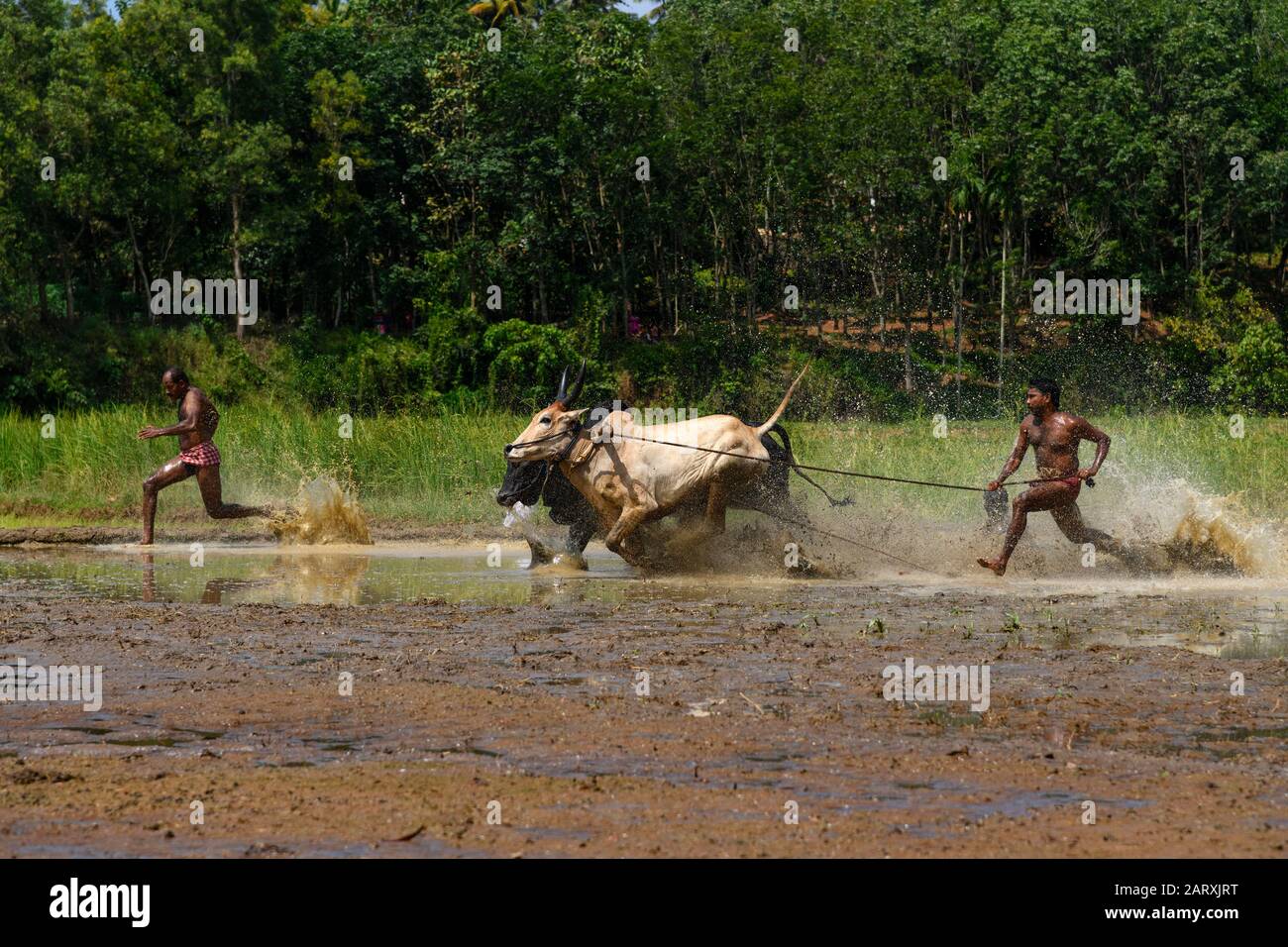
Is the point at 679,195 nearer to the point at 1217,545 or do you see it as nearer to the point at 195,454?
the point at 195,454

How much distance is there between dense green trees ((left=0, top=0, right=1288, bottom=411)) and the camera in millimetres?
35906

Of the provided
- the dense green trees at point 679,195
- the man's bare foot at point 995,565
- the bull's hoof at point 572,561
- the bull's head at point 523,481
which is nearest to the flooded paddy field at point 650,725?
the man's bare foot at point 995,565

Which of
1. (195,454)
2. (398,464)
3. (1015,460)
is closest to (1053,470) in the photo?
(1015,460)

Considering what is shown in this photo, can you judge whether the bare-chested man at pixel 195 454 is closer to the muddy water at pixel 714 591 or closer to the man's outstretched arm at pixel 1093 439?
the muddy water at pixel 714 591

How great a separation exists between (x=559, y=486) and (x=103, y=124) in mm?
22576

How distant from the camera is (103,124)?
1313 inches

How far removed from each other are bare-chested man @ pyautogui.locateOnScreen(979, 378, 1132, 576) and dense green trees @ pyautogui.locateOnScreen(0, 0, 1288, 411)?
828 inches

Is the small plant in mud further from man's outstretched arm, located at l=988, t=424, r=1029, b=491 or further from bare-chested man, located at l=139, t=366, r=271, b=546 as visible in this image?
bare-chested man, located at l=139, t=366, r=271, b=546

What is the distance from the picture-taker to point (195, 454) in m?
16.5

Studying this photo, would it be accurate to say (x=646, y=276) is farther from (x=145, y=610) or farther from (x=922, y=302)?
(x=145, y=610)

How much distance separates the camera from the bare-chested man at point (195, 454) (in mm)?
16438

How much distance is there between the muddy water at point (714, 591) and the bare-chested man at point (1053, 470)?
36cm
